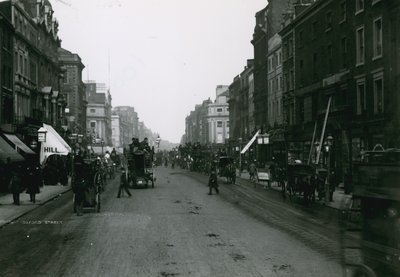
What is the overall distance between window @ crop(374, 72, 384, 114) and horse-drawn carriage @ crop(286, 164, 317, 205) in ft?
25.3

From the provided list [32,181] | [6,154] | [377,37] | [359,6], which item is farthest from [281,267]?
[359,6]

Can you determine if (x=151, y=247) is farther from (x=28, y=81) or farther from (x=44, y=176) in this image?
(x=28, y=81)

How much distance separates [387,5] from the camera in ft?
103

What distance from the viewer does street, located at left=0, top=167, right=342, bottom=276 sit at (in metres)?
10.8

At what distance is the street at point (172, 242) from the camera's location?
1084 centimetres

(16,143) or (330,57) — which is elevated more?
(330,57)


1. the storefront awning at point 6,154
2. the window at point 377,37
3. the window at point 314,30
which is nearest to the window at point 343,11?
the window at point 377,37

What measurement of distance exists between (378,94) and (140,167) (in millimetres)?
14874

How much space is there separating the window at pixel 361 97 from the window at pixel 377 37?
2.64 metres

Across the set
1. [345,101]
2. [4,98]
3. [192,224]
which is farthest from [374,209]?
[4,98]

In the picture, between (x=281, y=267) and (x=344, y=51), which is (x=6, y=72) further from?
(x=281, y=267)

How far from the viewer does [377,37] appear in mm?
33281

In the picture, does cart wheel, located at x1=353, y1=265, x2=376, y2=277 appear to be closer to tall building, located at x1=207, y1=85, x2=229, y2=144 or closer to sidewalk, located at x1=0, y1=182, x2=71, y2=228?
sidewalk, located at x1=0, y1=182, x2=71, y2=228

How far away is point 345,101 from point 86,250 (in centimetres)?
2909
